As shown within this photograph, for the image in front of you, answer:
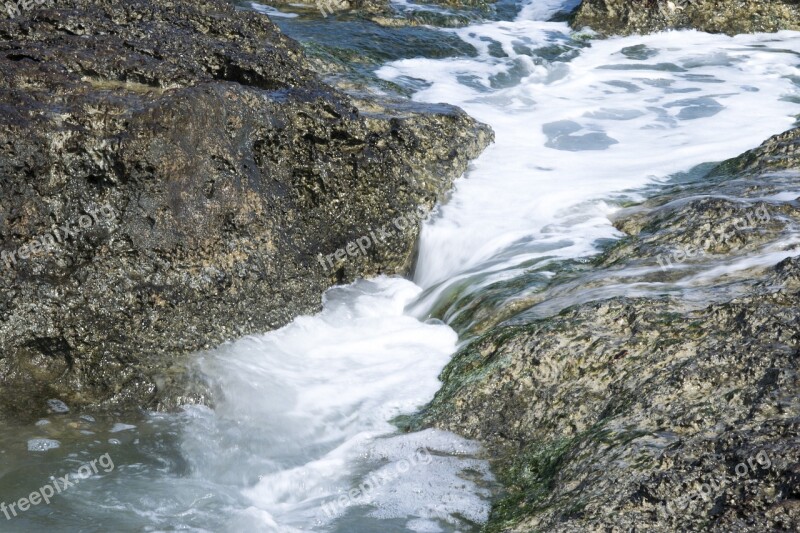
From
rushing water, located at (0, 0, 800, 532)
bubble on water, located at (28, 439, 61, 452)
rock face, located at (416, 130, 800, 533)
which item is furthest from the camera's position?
bubble on water, located at (28, 439, 61, 452)

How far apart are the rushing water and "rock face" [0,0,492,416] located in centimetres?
29

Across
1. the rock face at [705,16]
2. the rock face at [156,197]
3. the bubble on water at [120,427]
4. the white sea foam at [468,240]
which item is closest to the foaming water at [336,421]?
the white sea foam at [468,240]

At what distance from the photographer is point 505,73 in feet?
42.7

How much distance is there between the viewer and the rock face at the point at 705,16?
15.0 metres

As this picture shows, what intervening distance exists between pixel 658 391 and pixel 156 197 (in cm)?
355

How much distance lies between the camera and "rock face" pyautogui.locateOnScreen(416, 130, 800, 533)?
3947 mm

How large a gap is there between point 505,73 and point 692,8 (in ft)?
14.6

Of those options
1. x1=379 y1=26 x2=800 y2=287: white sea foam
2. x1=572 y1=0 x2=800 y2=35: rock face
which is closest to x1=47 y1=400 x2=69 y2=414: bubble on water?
x1=379 y1=26 x2=800 y2=287: white sea foam

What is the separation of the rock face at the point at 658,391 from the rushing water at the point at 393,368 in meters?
0.32

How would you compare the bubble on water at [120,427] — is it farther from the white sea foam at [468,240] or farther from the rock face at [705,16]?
the rock face at [705,16]

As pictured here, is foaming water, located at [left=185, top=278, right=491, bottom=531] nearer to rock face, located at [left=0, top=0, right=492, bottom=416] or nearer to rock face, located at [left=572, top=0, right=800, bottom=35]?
rock face, located at [left=0, top=0, right=492, bottom=416]

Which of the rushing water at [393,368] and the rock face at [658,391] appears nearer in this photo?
the rock face at [658,391]

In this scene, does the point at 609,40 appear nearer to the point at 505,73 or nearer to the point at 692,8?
the point at 692,8

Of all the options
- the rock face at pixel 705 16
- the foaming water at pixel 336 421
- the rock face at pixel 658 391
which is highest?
the rock face at pixel 705 16
